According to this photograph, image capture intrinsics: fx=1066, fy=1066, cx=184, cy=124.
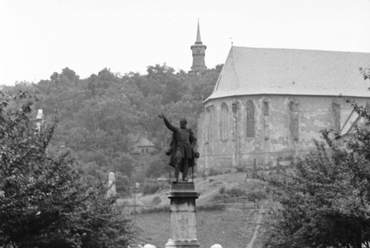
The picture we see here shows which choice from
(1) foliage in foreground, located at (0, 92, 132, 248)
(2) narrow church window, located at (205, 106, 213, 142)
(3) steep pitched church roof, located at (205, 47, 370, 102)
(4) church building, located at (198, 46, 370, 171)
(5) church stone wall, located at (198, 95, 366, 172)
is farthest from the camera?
(2) narrow church window, located at (205, 106, 213, 142)

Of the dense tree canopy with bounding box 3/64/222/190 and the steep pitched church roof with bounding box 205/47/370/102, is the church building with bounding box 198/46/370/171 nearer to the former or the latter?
the steep pitched church roof with bounding box 205/47/370/102

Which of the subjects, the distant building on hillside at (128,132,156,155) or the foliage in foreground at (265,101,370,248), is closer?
the foliage in foreground at (265,101,370,248)

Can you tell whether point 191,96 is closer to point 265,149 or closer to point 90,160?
point 90,160

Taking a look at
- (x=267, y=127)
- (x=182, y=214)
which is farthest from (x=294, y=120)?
(x=182, y=214)

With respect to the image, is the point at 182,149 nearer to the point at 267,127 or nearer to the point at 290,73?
the point at 267,127

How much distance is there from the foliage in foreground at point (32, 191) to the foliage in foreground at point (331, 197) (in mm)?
7172

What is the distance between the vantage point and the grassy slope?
78.4 meters

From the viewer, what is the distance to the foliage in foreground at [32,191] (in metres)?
24.2

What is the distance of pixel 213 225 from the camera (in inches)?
3391

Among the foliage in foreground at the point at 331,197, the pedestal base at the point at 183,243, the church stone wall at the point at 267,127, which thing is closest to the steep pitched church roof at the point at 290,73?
the church stone wall at the point at 267,127

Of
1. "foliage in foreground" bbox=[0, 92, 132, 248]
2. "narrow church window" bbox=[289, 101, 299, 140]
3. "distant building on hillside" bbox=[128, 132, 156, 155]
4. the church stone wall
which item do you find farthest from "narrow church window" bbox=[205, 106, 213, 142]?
"foliage in foreground" bbox=[0, 92, 132, 248]

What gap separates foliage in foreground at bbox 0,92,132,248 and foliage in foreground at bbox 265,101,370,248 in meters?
7.17

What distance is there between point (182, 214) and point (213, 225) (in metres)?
58.4

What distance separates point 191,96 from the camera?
166125mm
